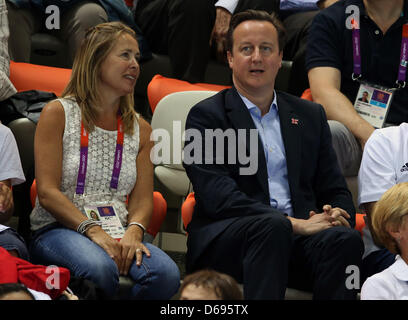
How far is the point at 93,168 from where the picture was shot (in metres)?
2.48

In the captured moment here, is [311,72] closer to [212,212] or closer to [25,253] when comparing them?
[212,212]

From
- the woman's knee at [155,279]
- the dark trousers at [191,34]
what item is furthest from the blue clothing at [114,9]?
the woman's knee at [155,279]

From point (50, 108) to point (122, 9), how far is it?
1.33 meters

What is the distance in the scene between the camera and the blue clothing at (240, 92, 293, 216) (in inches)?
96.7

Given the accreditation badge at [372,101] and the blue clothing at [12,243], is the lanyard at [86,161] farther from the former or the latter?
the accreditation badge at [372,101]

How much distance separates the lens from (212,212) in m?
Result: 2.33

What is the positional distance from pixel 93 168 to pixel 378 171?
1048mm

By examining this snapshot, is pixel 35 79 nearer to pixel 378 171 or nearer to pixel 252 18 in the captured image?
pixel 252 18

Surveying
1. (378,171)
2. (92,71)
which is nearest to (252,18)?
(92,71)

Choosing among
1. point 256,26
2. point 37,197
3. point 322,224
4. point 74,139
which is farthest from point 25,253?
point 256,26

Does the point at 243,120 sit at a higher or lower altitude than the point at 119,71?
lower

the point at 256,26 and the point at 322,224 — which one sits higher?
the point at 256,26

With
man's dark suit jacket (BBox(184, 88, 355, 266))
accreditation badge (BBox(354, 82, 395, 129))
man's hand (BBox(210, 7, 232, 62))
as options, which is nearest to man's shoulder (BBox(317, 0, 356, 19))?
accreditation badge (BBox(354, 82, 395, 129))

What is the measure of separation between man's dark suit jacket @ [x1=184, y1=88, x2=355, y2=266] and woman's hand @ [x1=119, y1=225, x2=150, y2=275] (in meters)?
0.17
